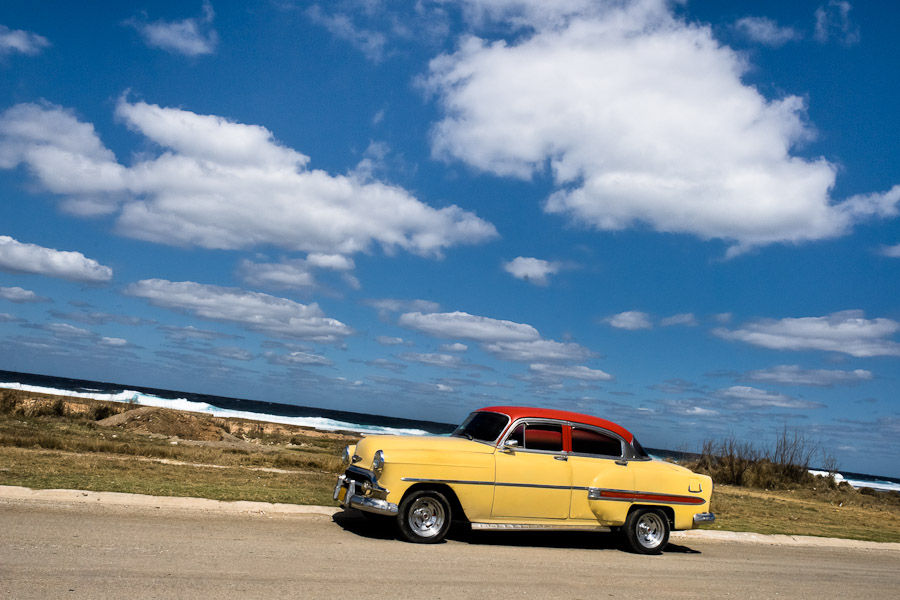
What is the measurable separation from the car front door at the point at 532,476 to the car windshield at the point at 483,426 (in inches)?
9.5

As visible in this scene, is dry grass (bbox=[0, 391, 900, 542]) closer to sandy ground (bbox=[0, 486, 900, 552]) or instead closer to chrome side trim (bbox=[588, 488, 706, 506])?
sandy ground (bbox=[0, 486, 900, 552])

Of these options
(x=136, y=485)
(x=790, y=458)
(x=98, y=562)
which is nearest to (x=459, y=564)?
(x=98, y=562)

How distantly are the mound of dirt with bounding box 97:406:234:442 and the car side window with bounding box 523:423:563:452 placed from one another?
23031 mm

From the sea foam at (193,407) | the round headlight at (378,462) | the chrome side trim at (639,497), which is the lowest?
the sea foam at (193,407)

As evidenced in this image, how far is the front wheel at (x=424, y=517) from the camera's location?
9.80 metres

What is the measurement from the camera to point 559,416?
10898 mm

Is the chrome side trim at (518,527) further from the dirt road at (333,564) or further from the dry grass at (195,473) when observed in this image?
the dry grass at (195,473)

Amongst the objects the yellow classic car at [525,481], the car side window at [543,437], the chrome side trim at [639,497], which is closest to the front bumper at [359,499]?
the yellow classic car at [525,481]

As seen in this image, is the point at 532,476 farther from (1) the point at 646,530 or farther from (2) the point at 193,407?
(2) the point at 193,407

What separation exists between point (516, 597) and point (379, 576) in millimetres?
1451

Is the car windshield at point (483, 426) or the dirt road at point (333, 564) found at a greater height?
the car windshield at point (483, 426)

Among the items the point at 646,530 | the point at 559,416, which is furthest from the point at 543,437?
the point at 646,530

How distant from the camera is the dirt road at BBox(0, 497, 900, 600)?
670cm

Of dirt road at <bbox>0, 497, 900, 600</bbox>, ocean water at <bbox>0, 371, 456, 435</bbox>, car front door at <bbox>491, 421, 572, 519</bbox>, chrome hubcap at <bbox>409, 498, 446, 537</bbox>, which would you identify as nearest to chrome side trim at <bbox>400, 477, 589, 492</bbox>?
car front door at <bbox>491, 421, 572, 519</bbox>
